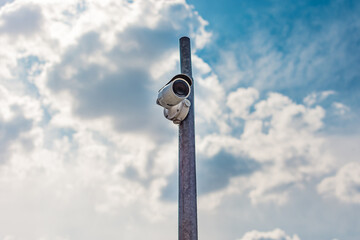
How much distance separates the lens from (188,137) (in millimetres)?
5477

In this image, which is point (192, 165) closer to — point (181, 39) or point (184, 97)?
point (184, 97)

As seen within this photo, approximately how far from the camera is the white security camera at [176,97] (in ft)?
17.4

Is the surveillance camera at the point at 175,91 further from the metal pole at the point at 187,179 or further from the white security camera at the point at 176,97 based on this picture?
the metal pole at the point at 187,179

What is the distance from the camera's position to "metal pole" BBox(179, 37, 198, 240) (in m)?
5.02

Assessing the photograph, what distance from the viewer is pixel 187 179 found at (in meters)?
5.27

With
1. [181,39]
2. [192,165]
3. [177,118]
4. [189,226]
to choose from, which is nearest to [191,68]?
[181,39]

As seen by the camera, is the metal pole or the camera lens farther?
the camera lens

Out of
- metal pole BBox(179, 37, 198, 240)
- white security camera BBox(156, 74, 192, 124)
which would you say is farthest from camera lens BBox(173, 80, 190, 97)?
metal pole BBox(179, 37, 198, 240)

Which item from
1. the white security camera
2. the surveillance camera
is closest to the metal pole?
the white security camera

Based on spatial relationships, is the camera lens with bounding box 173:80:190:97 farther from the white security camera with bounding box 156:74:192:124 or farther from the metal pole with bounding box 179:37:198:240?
the metal pole with bounding box 179:37:198:240

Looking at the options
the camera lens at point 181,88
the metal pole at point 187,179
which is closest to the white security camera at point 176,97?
the camera lens at point 181,88

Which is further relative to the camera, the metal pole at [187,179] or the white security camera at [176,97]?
the white security camera at [176,97]

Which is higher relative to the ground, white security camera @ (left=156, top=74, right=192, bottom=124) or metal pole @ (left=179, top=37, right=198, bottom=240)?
white security camera @ (left=156, top=74, right=192, bottom=124)

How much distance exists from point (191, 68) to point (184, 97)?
0.90m
